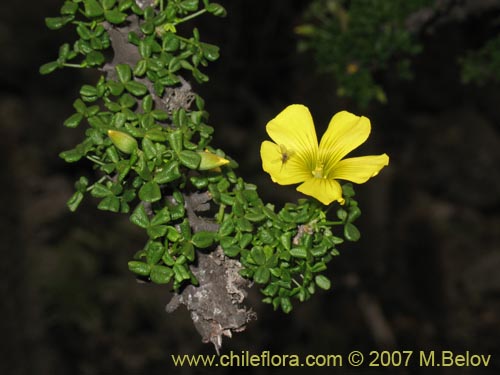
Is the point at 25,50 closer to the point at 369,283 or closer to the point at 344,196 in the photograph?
the point at 369,283

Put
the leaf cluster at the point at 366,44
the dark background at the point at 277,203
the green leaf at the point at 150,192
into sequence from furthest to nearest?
the dark background at the point at 277,203 < the leaf cluster at the point at 366,44 < the green leaf at the point at 150,192

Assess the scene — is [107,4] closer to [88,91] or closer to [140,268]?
[88,91]

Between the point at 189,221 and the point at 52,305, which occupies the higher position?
the point at 189,221

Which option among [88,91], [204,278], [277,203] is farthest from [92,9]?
[277,203]

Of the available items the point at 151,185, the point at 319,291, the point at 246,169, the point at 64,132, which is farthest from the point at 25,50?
the point at 151,185

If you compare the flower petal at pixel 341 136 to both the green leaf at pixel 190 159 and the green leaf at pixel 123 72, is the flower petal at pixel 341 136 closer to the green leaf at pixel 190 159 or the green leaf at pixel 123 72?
the green leaf at pixel 190 159

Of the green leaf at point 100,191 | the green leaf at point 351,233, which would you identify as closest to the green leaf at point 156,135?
the green leaf at point 100,191

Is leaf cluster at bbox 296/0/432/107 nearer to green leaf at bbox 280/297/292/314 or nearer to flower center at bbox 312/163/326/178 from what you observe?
flower center at bbox 312/163/326/178

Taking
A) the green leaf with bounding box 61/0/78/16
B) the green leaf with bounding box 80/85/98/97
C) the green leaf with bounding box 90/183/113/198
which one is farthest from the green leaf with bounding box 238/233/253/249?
the green leaf with bounding box 61/0/78/16
